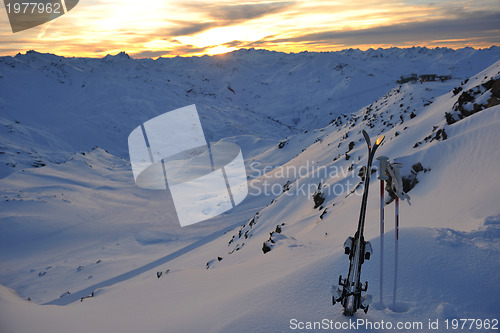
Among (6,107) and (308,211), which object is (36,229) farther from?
(6,107)

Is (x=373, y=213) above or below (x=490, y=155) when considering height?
below

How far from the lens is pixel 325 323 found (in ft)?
11.5

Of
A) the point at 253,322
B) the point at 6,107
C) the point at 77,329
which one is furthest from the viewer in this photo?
the point at 6,107

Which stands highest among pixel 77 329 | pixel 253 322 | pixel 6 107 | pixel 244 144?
pixel 6 107

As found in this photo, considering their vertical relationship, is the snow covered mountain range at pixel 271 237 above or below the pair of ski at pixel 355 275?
below

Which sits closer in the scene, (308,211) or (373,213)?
(373,213)

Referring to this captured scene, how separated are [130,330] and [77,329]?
139cm

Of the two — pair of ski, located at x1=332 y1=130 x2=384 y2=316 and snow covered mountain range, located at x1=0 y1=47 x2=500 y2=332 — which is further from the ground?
pair of ski, located at x1=332 y1=130 x2=384 y2=316

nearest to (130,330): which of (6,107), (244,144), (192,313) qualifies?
(192,313)

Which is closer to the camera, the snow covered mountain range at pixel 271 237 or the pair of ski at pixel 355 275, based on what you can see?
the pair of ski at pixel 355 275

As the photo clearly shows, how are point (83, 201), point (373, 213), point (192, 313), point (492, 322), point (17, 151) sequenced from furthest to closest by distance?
point (17, 151) → point (83, 201) → point (373, 213) → point (192, 313) → point (492, 322)

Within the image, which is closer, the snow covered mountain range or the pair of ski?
the pair of ski

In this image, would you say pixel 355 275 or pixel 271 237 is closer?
pixel 355 275

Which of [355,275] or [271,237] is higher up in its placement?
[355,275]
